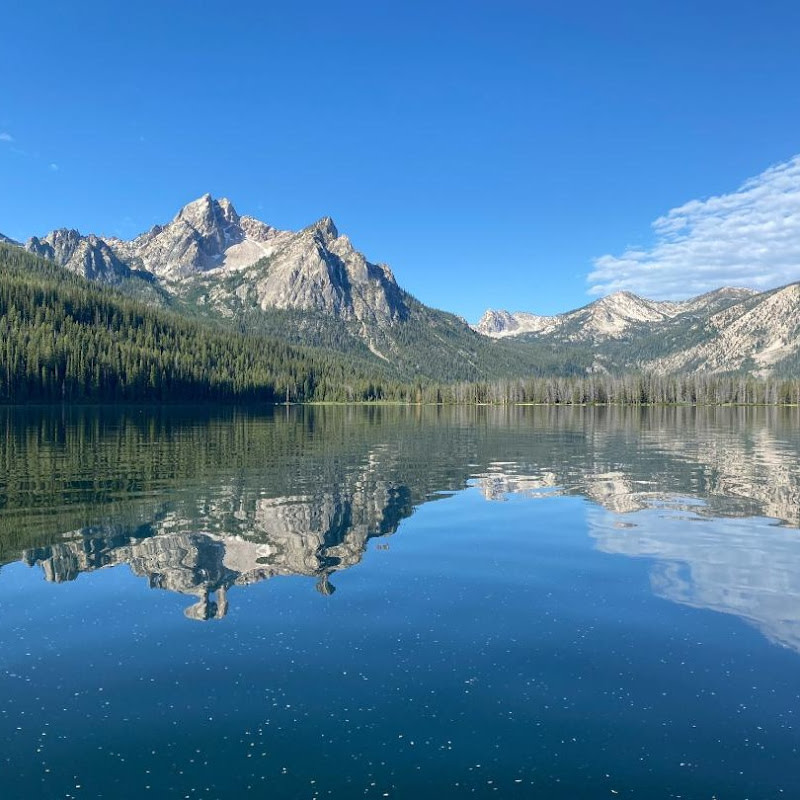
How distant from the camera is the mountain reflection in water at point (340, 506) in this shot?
87.1 ft

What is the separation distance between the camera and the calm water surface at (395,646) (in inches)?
520

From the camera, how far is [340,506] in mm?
41219

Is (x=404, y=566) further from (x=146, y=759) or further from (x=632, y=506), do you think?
(x=632, y=506)

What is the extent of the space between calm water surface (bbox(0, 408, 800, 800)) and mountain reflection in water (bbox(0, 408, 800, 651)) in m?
0.25

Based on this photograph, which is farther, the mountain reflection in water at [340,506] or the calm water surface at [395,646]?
the mountain reflection in water at [340,506]

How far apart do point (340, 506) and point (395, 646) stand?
877 inches

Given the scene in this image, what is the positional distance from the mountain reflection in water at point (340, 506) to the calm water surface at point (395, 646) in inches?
9.9

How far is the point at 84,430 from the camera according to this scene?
343ft

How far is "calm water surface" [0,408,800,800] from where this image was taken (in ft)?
43.3

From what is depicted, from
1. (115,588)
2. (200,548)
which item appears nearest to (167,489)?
(200,548)

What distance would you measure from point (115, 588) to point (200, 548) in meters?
5.31

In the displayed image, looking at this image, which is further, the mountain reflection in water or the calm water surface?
the mountain reflection in water

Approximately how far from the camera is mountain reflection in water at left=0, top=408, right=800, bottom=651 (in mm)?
26562

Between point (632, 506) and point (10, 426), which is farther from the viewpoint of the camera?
point (10, 426)
